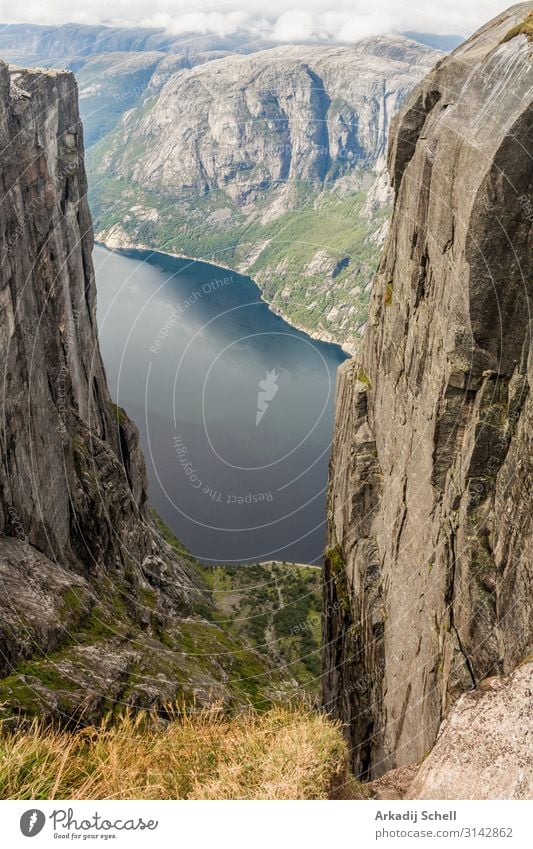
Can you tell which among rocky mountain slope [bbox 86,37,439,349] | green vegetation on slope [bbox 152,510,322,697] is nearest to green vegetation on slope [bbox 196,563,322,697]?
green vegetation on slope [bbox 152,510,322,697]

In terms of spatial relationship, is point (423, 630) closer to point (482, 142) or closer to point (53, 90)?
point (482, 142)

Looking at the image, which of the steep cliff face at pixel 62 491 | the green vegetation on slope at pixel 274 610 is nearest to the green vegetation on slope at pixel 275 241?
the green vegetation on slope at pixel 274 610

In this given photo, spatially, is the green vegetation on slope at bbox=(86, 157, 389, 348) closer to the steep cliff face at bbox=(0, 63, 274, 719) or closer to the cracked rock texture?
the steep cliff face at bbox=(0, 63, 274, 719)

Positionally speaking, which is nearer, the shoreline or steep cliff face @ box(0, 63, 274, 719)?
steep cliff face @ box(0, 63, 274, 719)

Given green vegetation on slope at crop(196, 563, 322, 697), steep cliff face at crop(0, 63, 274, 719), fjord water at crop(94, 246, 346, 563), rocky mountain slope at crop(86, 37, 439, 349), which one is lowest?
green vegetation on slope at crop(196, 563, 322, 697)

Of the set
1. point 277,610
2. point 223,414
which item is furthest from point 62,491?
point 223,414
